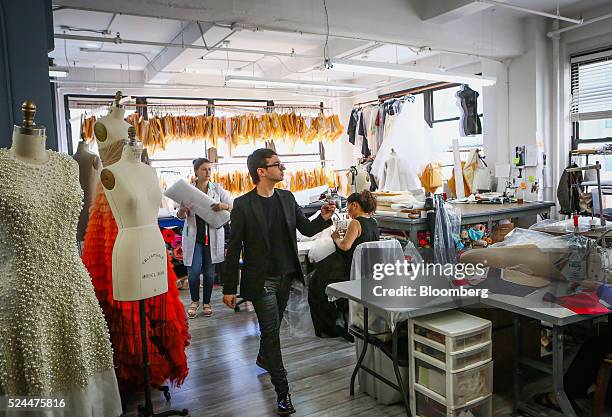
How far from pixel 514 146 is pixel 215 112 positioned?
5.36m

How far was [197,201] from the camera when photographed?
466cm

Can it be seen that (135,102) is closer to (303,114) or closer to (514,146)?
(303,114)

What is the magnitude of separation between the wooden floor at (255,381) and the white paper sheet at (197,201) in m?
1.07

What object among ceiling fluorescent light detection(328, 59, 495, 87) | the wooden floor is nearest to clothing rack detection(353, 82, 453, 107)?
ceiling fluorescent light detection(328, 59, 495, 87)

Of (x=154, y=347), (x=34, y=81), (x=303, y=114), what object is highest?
(x=303, y=114)

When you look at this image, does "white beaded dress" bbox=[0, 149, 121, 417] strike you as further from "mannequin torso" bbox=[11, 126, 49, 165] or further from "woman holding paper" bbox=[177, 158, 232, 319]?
"woman holding paper" bbox=[177, 158, 232, 319]

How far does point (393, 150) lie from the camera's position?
6.88 meters

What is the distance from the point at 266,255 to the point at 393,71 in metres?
3.36

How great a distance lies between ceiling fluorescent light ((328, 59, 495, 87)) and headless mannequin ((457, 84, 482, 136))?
3.54 feet

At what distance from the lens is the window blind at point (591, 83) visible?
6.37m

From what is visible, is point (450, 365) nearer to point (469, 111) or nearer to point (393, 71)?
point (393, 71)

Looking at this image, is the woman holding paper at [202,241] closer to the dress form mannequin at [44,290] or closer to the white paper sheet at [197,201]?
the white paper sheet at [197,201]

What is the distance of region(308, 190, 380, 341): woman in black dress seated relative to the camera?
12.6 feet

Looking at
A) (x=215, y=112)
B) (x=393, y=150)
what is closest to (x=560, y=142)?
(x=393, y=150)
